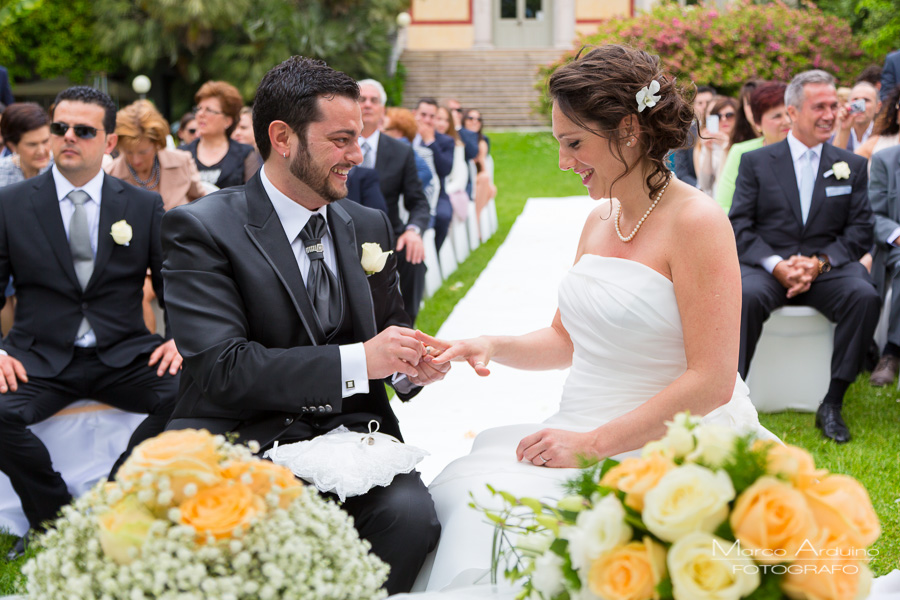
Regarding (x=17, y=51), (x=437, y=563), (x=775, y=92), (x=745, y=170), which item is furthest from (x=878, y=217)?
(x=17, y=51)

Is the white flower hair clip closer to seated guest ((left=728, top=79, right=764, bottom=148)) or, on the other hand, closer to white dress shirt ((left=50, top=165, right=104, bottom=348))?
white dress shirt ((left=50, top=165, right=104, bottom=348))

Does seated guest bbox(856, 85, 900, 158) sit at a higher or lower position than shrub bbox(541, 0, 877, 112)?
higher

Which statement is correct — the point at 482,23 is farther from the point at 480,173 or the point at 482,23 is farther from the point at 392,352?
the point at 392,352

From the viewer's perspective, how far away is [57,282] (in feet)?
14.0

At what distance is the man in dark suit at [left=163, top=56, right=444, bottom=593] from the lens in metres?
2.59

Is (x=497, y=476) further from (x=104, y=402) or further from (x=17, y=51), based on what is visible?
(x=17, y=51)

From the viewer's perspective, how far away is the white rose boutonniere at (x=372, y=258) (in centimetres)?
297

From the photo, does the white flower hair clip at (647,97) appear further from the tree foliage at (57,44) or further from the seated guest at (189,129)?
the tree foliage at (57,44)

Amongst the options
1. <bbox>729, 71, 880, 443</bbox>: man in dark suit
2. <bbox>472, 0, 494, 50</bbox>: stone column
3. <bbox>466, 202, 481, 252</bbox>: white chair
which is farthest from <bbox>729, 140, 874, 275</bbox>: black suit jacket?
<bbox>472, 0, 494, 50</bbox>: stone column

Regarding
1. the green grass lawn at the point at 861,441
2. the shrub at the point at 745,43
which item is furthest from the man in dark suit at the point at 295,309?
the shrub at the point at 745,43

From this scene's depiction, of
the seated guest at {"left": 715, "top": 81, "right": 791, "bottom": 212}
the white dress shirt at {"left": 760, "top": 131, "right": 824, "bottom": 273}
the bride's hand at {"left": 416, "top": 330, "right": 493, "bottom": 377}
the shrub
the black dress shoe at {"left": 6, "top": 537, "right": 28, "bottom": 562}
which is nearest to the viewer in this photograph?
the bride's hand at {"left": 416, "top": 330, "right": 493, "bottom": 377}

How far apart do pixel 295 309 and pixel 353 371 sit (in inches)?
12.2

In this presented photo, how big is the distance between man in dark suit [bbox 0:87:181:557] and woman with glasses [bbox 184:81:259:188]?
91.9 inches

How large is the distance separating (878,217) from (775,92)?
1335 millimetres
